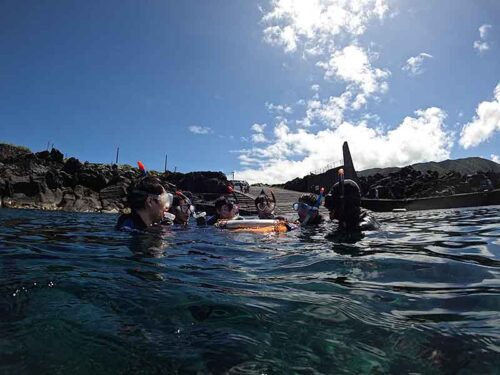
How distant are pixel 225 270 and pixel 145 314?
4.93 ft

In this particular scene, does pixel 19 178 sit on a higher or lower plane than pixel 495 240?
higher

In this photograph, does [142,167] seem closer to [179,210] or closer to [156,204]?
[156,204]

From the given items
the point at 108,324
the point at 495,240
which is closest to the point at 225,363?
the point at 108,324

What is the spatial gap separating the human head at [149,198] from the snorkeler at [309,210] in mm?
3878

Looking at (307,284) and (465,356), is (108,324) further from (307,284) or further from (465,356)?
(465,356)

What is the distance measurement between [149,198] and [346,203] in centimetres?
354

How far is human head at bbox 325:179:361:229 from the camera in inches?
245

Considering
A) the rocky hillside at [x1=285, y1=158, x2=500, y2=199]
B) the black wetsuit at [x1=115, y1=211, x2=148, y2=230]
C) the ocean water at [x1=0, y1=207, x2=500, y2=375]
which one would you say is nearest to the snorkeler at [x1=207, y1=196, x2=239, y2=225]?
the rocky hillside at [x1=285, y1=158, x2=500, y2=199]

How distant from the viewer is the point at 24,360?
4.93ft

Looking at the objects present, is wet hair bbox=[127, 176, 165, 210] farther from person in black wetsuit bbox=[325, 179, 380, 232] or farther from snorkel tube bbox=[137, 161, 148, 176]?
person in black wetsuit bbox=[325, 179, 380, 232]

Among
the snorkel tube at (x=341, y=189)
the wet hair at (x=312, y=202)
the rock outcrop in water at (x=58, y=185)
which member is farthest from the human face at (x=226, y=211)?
the rock outcrop in water at (x=58, y=185)

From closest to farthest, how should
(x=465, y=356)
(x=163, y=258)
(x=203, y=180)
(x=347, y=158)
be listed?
(x=465, y=356) < (x=163, y=258) < (x=347, y=158) < (x=203, y=180)

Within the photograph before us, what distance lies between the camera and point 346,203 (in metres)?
6.34

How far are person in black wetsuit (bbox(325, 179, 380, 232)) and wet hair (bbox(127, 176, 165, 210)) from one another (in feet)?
10.4
